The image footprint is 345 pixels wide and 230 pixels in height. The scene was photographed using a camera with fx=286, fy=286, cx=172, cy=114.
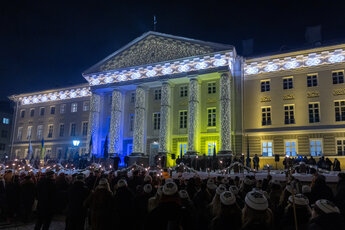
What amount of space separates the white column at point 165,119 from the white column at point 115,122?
5978 millimetres

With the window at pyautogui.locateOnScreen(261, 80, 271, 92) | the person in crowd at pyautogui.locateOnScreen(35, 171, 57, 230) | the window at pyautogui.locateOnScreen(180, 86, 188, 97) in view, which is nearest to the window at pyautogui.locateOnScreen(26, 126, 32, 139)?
the window at pyautogui.locateOnScreen(180, 86, 188, 97)

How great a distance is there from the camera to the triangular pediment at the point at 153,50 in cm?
3120

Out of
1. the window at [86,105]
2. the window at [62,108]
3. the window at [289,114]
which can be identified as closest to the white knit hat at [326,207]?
the window at [289,114]

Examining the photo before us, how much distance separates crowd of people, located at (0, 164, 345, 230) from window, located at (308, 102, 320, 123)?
21632mm

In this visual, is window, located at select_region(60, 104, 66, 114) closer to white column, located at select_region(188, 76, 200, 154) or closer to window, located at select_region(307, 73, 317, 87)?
white column, located at select_region(188, 76, 200, 154)

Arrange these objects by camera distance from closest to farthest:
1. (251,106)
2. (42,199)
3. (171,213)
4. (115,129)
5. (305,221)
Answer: (171,213) < (305,221) < (42,199) < (251,106) < (115,129)

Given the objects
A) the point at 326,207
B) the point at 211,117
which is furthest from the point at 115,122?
the point at 326,207

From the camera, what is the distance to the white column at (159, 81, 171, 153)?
31484 mm

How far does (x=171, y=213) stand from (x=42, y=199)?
547 cm

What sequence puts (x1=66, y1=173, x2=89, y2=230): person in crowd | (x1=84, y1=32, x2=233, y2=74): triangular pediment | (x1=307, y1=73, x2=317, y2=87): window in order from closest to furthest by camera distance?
(x1=66, y1=173, x2=89, y2=230): person in crowd → (x1=307, y1=73, x2=317, y2=87): window → (x1=84, y1=32, x2=233, y2=74): triangular pediment

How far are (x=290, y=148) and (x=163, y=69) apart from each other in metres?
16.1

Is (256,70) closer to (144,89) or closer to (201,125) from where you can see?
(201,125)

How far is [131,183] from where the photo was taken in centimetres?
995

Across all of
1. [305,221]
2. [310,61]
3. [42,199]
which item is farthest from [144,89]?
[305,221]
